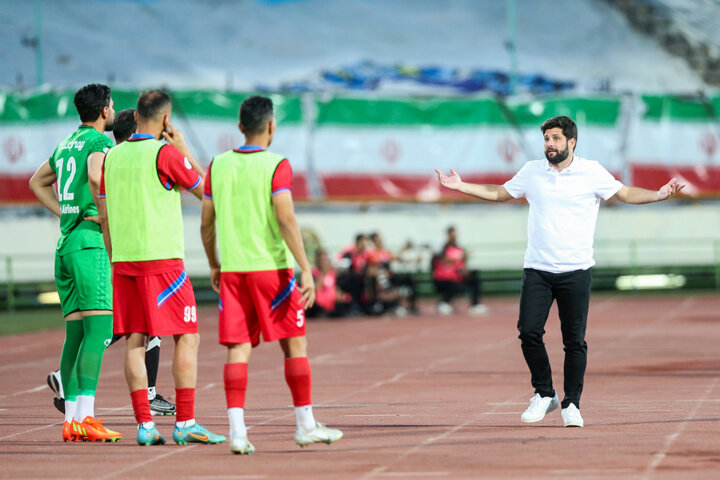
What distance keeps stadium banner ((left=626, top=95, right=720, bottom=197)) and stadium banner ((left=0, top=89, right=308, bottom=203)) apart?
8.18m

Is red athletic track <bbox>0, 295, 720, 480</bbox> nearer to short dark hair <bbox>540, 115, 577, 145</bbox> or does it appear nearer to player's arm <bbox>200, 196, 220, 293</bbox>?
player's arm <bbox>200, 196, 220, 293</bbox>

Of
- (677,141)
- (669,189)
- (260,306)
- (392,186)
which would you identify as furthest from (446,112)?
(260,306)

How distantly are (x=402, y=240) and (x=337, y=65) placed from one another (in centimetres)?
1716

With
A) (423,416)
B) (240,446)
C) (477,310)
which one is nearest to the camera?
(240,446)

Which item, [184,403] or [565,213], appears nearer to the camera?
[184,403]

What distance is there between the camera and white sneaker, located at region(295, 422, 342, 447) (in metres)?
8.03

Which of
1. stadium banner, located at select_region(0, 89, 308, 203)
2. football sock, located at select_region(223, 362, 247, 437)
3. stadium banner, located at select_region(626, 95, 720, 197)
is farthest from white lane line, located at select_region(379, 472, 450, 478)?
stadium banner, located at select_region(626, 95, 720, 197)

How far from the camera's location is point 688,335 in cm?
1825

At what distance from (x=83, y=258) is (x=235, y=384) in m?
1.72

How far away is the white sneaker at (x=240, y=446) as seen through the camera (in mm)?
7844

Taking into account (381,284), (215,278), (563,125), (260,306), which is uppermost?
(563,125)

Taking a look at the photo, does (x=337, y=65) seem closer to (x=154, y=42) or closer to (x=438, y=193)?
(x=154, y=42)

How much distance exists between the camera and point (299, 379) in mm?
7980

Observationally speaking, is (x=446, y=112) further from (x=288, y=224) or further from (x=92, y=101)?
(x=288, y=224)
